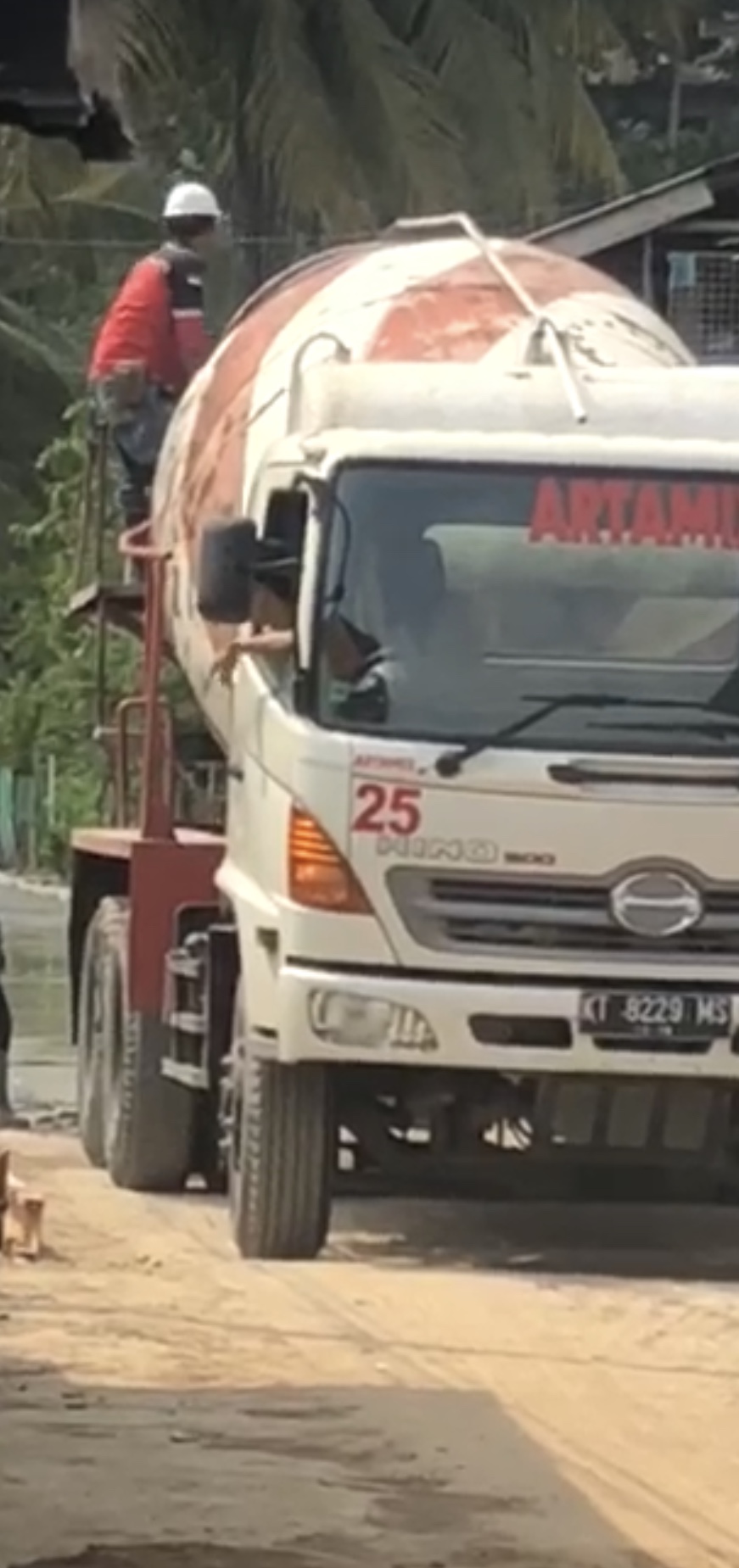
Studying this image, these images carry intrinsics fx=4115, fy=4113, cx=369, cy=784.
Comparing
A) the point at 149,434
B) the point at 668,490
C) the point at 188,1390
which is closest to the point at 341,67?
the point at 149,434

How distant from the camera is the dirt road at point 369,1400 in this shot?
8.59 metres

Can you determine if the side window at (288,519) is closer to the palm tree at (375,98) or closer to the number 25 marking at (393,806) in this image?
the number 25 marking at (393,806)

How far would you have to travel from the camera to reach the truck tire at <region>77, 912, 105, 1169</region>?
1611cm

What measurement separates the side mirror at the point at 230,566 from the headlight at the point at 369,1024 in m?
1.28

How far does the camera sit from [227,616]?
Answer: 12922 mm

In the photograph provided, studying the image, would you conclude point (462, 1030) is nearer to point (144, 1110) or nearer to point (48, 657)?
point (144, 1110)

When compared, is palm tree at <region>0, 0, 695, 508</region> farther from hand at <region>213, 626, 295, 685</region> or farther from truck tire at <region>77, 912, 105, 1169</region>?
hand at <region>213, 626, 295, 685</region>

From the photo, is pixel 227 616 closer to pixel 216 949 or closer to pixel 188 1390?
pixel 216 949

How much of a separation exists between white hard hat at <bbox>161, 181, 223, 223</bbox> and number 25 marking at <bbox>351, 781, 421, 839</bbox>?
4610 mm

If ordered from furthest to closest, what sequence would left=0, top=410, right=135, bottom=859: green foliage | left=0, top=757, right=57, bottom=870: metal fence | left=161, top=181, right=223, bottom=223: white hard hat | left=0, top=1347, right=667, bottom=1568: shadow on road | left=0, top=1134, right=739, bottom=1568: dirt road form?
1. left=0, top=757, right=57, bottom=870: metal fence
2. left=0, top=410, right=135, bottom=859: green foliage
3. left=161, top=181, right=223, bottom=223: white hard hat
4. left=0, top=1134, right=739, bottom=1568: dirt road
5. left=0, top=1347, right=667, bottom=1568: shadow on road

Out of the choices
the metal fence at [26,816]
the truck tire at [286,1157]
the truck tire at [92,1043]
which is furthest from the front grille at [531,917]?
the metal fence at [26,816]

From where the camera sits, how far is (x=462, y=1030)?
1250cm

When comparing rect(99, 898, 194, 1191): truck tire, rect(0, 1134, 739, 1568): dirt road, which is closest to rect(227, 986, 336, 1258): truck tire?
rect(0, 1134, 739, 1568): dirt road

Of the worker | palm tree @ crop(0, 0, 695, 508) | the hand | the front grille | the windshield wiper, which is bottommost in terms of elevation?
the front grille
